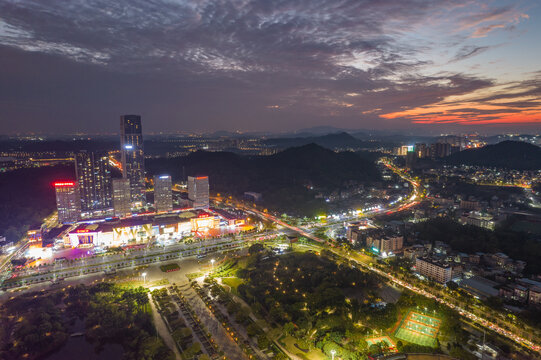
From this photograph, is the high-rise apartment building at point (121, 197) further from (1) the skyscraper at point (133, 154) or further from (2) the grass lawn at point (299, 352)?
(2) the grass lawn at point (299, 352)

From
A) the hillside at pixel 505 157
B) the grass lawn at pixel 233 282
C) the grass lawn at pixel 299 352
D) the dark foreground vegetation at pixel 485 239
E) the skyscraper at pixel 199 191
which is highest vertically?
the hillside at pixel 505 157

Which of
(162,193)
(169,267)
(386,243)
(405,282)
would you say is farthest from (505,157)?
(169,267)

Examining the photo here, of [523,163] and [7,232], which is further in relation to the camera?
[523,163]

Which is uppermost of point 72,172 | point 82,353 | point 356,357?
point 72,172

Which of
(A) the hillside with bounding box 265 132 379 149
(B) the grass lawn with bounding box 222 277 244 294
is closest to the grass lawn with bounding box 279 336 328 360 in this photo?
(B) the grass lawn with bounding box 222 277 244 294

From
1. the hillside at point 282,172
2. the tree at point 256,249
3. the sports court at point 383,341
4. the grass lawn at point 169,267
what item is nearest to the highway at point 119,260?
the grass lawn at point 169,267

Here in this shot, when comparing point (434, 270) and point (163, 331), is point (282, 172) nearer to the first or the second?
point (434, 270)

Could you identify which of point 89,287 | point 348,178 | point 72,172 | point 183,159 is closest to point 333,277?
point 89,287

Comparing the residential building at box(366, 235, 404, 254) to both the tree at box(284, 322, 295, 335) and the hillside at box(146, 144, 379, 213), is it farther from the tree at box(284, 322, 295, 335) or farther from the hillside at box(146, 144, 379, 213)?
the tree at box(284, 322, 295, 335)

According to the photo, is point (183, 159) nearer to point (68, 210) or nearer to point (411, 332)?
point (68, 210)
